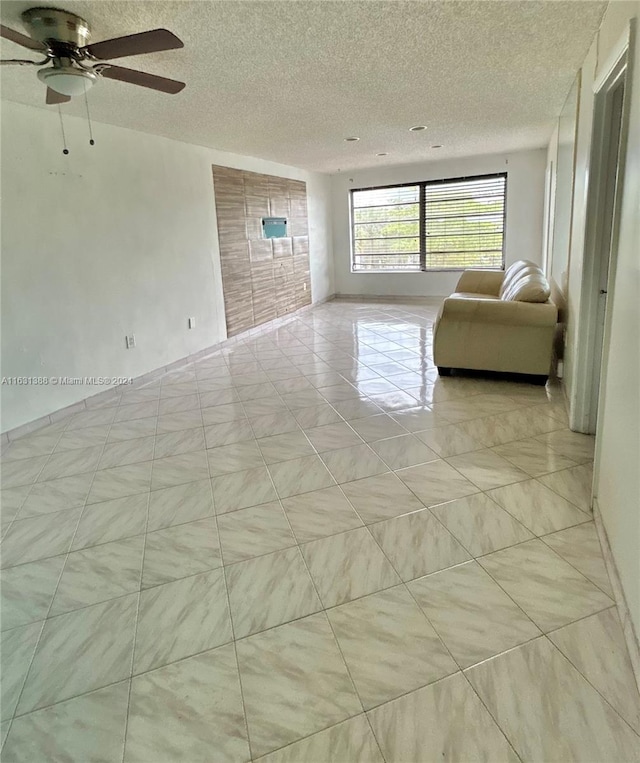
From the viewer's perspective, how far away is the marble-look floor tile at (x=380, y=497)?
7.63 ft

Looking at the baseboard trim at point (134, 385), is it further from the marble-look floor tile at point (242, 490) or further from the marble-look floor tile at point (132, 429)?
the marble-look floor tile at point (242, 490)

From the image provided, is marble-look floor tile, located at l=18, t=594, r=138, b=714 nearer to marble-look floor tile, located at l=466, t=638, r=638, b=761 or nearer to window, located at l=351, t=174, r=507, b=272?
marble-look floor tile, located at l=466, t=638, r=638, b=761

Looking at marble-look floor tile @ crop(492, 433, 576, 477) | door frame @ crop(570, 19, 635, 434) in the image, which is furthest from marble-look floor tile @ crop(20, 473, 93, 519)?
door frame @ crop(570, 19, 635, 434)

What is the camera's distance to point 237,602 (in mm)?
1813

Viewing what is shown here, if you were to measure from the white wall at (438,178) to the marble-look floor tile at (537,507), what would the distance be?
6015mm

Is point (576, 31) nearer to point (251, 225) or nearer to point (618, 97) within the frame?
point (618, 97)

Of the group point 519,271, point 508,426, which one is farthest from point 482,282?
point 508,426

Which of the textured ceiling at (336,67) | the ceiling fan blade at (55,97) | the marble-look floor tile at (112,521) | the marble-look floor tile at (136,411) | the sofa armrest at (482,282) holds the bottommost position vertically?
the marble-look floor tile at (112,521)

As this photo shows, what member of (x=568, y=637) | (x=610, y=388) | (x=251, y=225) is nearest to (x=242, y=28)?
(x=610, y=388)

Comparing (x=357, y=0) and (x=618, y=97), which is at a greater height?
(x=357, y=0)

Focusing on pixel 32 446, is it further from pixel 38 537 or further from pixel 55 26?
pixel 55 26

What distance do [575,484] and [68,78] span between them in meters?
3.27

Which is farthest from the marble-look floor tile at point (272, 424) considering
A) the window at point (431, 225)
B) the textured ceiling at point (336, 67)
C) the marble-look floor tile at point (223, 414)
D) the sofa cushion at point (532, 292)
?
the window at point (431, 225)

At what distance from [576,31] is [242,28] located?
188 centimetres
